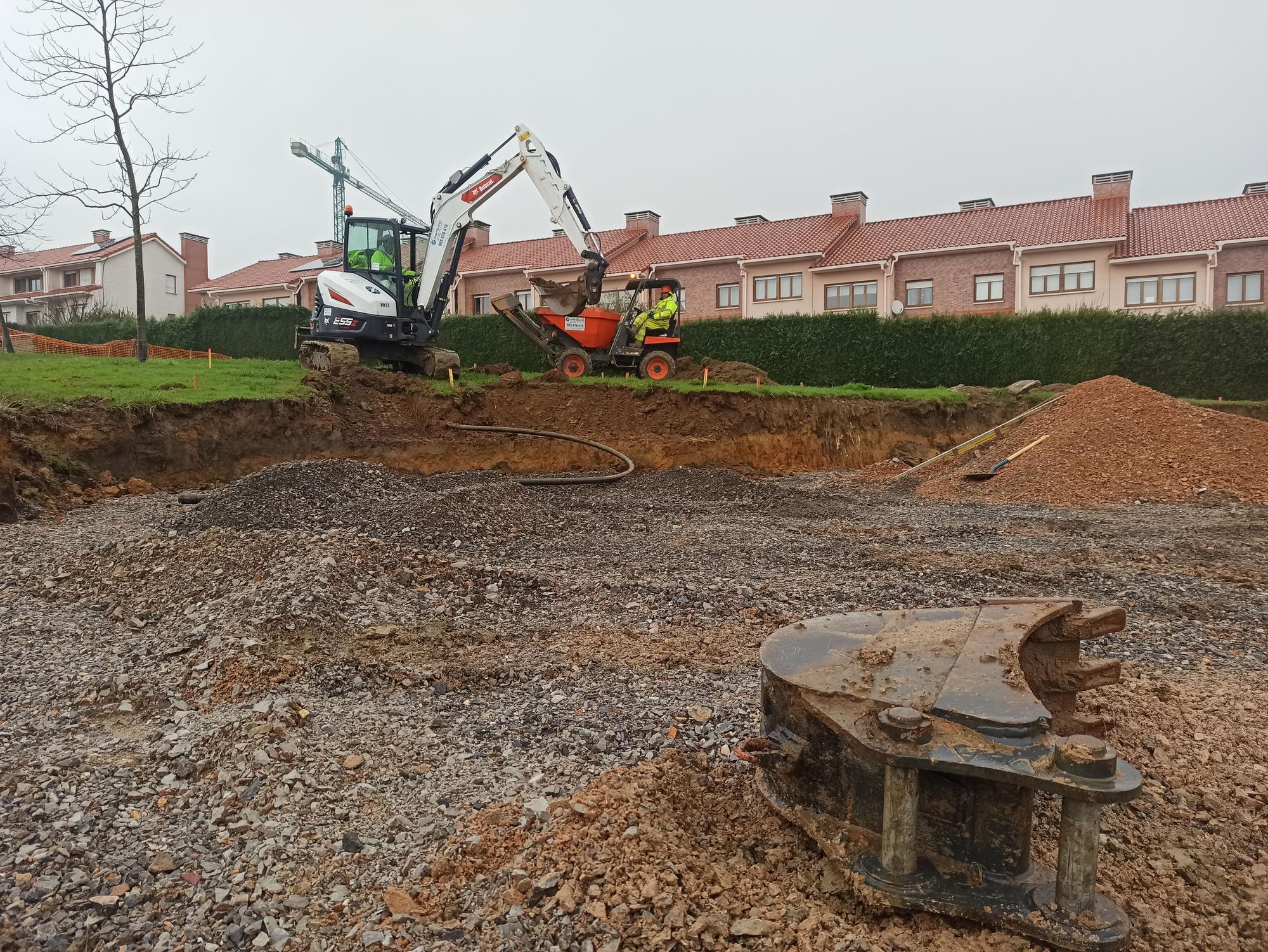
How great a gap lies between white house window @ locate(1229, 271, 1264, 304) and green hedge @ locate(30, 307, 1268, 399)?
10969mm

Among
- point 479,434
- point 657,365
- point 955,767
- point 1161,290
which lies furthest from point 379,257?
point 1161,290

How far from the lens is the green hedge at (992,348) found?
20.0 meters

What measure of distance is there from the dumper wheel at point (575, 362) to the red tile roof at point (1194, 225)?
2358 centimetres

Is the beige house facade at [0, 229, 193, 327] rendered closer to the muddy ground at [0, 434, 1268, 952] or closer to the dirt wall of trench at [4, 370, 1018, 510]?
the dirt wall of trench at [4, 370, 1018, 510]

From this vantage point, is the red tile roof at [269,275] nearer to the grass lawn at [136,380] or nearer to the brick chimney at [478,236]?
the brick chimney at [478,236]

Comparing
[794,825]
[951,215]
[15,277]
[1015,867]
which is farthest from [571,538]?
[15,277]

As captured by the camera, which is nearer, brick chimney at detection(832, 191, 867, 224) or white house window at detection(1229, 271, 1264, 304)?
white house window at detection(1229, 271, 1264, 304)

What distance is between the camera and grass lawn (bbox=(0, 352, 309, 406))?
38.4 ft

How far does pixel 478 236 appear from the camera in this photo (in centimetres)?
4300

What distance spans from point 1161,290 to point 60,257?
194 ft

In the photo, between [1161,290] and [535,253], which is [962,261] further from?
[535,253]

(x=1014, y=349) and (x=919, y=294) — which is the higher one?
(x=919, y=294)

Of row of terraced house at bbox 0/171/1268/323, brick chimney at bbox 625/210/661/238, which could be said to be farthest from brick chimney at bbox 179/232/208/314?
brick chimney at bbox 625/210/661/238

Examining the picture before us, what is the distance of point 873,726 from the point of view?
2092mm
